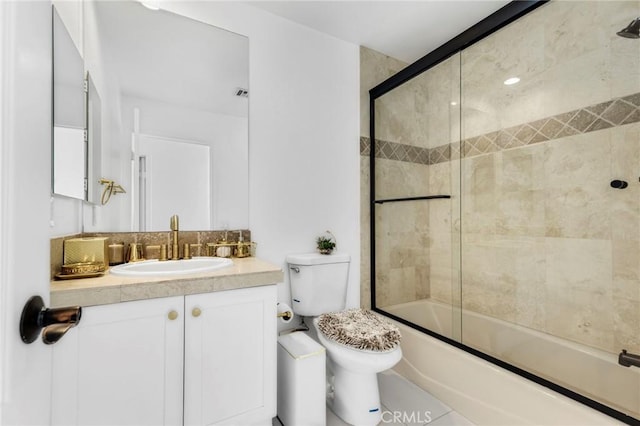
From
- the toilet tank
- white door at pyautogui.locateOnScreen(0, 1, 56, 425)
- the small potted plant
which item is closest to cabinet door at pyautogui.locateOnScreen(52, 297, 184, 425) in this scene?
white door at pyautogui.locateOnScreen(0, 1, 56, 425)

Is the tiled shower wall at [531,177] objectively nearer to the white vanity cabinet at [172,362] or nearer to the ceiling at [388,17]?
the ceiling at [388,17]

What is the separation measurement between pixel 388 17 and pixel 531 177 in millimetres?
1344

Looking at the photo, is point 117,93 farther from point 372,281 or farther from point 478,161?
point 478,161

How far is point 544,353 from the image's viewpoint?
1646 mm

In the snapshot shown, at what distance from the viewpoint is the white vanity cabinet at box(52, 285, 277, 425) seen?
977mm

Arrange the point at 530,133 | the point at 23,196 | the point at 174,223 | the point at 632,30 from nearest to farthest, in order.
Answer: the point at 23,196, the point at 632,30, the point at 174,223, the point at 530,133

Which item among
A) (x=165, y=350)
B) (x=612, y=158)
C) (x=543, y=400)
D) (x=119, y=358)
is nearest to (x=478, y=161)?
(x=612, y=158)

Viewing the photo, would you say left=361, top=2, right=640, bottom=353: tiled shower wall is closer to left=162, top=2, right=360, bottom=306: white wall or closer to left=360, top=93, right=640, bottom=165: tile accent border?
left=360, top=93, right=640, bottom=165: tile accent border

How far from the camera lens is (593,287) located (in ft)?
5.15

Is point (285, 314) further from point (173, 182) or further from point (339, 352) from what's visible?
point (173, 182)

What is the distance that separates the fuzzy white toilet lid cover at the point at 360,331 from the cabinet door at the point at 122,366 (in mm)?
717

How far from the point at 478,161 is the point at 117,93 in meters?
2.16

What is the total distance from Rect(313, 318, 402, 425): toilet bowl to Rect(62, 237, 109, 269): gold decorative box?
1.09 m

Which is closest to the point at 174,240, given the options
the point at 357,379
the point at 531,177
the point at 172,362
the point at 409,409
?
the point at 172,362
